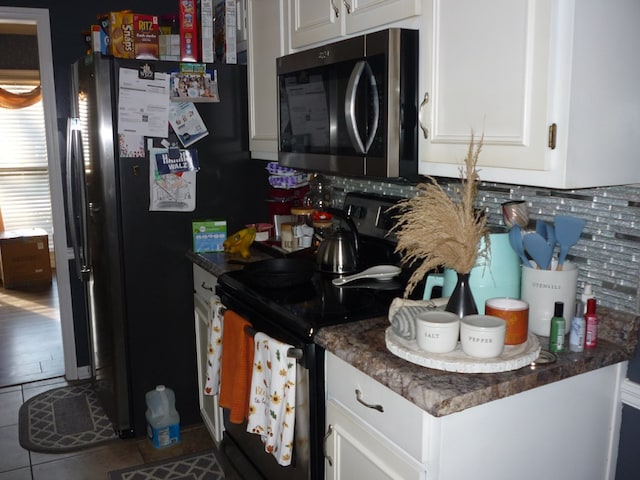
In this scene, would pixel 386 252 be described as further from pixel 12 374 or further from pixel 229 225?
pixel 12 374

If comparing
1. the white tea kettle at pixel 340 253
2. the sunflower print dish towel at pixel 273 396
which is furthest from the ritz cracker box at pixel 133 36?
the sunflower print dish towel at pixel 273 396

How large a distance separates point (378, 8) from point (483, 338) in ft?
3.26

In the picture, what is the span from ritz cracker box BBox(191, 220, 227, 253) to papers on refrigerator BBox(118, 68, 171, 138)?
435mm

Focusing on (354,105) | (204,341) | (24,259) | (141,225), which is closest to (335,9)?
(354,105)

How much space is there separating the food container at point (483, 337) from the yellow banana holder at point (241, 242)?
4.65 ft

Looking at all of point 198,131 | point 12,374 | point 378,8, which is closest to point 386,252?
point 378,8

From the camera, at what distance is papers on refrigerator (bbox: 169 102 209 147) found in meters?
2.65

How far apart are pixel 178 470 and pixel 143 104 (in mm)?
1587

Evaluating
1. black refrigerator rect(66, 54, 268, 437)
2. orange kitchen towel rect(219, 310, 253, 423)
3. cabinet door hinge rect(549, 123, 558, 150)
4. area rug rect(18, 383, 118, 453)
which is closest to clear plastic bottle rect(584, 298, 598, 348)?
cabinet door hinge rect(549, 123, 558, 150)

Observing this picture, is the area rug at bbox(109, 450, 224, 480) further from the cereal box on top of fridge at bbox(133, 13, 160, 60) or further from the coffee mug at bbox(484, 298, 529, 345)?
the cereal box on top of fridge at bbox(133, 13, 160, 60)

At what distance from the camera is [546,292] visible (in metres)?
1.50

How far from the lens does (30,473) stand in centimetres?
254

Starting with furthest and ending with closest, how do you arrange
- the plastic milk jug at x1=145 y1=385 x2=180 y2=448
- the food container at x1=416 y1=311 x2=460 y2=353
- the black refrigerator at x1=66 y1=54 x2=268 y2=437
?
the plastic milk jug at x1=145 y1=385 x2=180 y2=448 < the black refrigerator at x1=66 y1=54 x2=268 y2=437 < the food container at x1=416 y1=311 x2=460 y2=353

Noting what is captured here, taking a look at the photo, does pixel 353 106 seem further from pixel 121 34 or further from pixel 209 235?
pixel 121 34
